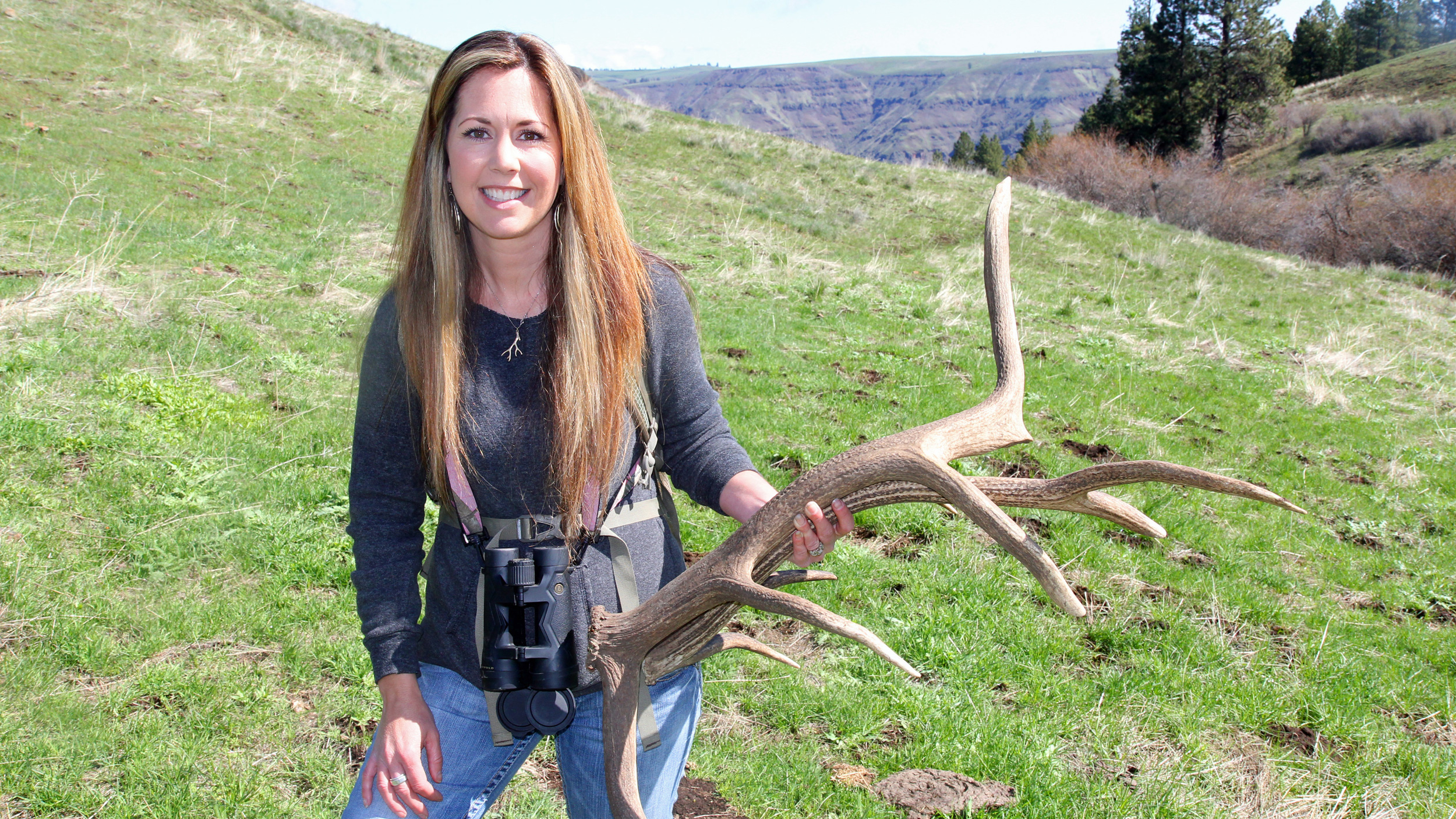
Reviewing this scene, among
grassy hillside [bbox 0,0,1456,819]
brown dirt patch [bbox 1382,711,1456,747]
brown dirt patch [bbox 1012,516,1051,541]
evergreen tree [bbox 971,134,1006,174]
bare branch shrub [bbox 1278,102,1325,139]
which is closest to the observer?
grassy hillside [bbox 0,0,1456,819]

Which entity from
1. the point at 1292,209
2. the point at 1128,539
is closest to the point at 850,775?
the point at 1128,539

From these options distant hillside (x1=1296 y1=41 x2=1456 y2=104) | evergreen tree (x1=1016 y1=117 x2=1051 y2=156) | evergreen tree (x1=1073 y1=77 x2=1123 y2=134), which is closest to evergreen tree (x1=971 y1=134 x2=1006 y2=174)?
evergreen tree (x1=1016 y1=117 x2=1051 y2=156)

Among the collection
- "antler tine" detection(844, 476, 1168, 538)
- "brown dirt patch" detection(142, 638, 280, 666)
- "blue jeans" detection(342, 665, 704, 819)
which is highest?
"antler tine" detection(844, 476, 1168, 538)

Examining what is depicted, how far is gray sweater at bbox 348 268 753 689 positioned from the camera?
6.11 ft

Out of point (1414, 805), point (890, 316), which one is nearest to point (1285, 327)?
Result: point (890, 316)

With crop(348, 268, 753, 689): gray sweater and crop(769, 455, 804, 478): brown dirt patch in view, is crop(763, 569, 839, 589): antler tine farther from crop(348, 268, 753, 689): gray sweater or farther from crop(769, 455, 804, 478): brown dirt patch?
crop(769, 455, 804, 478): brown dirt patch

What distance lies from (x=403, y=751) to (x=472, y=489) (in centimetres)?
55

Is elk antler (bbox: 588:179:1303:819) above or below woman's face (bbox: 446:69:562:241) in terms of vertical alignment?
below

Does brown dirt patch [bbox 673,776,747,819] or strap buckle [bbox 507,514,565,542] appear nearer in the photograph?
strap buckle [bbox 507,514,565,542]

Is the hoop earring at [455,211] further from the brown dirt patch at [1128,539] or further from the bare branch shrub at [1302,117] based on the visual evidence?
the bare branch shrub at [1302,117]

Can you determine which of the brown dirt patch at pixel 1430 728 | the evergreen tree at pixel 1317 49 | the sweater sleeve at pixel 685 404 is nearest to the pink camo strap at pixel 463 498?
the sweater sleeve at pixel 685 404

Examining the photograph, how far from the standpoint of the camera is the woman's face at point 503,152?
182 centimetres

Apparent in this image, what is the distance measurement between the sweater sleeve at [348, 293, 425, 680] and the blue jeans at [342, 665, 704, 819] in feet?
0.40

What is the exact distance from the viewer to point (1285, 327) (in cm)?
1313
